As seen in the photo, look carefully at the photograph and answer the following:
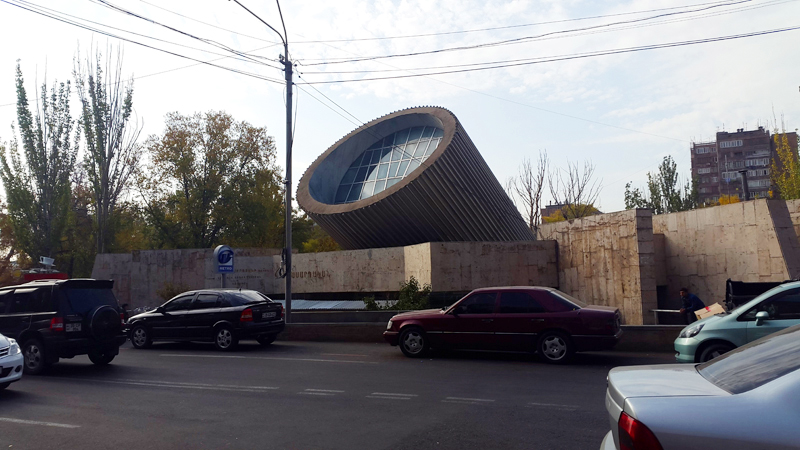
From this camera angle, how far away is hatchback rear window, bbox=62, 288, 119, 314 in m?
11.5

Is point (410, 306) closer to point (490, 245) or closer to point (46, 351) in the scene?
point (490, 245)

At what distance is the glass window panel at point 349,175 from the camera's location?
106ft

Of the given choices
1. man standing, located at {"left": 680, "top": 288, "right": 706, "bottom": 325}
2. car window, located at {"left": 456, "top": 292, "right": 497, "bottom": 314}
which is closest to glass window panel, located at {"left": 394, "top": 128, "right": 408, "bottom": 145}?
man standing, located at {"left": 680, "top": 288, "right": 706, "bottom": 325}

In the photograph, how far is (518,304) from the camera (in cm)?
1166

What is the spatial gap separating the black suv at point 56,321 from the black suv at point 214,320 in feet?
9.56

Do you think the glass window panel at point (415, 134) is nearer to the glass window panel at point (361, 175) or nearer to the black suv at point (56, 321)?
the glass window panel at point (361, 175)

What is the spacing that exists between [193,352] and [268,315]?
199cm

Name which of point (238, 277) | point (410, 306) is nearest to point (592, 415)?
point (410, 306)

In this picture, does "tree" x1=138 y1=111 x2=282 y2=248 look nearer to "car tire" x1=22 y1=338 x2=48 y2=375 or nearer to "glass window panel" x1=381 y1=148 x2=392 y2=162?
"glass window panel" x1=381 y1=148 x2=392 y2=162

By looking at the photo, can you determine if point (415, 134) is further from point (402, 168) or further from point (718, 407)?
point (718, 407)

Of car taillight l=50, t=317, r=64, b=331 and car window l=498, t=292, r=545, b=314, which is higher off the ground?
car window l=498, t=292, r=545, b=314

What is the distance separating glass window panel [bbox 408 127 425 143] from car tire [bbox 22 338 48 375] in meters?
22.3

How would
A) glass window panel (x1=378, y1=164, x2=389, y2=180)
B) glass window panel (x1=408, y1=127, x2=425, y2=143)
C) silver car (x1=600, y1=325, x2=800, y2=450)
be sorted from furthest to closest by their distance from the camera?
glass window panel (x1=408, y1=127, x2=425, y2=143) → glass window panel (x1=378, y1=164, x2=389, y2=180) → silver car (x1=600, y1=325, x2=800, y2=450)

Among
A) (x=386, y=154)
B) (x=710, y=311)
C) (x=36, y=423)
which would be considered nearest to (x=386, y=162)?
(x=386, y=154)
